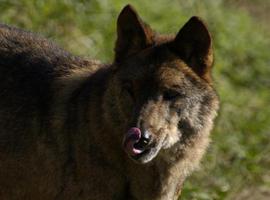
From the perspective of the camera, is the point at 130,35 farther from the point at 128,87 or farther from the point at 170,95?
the point at 170,95

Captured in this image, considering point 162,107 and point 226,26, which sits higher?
point 226,26

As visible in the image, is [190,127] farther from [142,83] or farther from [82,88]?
[82,88]

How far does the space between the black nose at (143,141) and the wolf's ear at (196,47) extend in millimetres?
828

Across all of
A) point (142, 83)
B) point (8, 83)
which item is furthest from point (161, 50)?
point (8, 83)

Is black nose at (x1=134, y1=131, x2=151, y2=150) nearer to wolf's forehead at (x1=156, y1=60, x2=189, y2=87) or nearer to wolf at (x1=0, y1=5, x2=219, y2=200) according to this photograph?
wolf at (x1=0, y1=5, x2=219, y2=200)

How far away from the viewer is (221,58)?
1313 cm

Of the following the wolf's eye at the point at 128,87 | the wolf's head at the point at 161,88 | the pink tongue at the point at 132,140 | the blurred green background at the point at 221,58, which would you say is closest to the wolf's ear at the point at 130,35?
the wolf's head at the point at 161,88

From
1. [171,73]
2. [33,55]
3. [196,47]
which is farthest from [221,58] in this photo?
[171,73]

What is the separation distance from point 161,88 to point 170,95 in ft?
0.30

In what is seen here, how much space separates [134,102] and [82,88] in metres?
0.58

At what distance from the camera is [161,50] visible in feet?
20.7

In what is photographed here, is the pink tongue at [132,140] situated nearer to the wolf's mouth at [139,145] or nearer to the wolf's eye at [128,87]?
the wolf's mouth at [139,145]

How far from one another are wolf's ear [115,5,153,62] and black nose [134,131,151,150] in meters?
0.85

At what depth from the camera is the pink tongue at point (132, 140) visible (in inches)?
228
